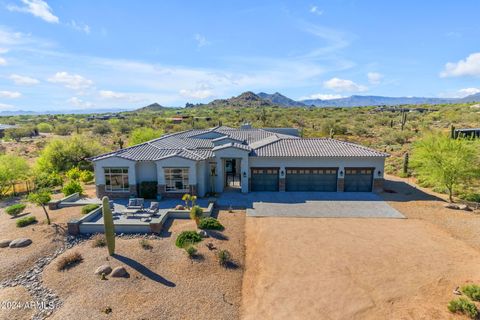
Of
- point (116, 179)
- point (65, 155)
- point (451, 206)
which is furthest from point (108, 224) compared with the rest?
point (65, 155)

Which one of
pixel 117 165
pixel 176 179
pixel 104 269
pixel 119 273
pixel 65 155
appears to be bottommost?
pixel 119 273

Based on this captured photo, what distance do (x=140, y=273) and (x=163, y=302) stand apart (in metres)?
2.61

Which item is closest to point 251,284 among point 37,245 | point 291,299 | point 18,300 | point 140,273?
point 291,299

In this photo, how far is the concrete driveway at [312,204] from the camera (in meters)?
21.9

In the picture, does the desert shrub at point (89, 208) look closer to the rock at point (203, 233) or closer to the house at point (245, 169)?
the house at point (245, 169)

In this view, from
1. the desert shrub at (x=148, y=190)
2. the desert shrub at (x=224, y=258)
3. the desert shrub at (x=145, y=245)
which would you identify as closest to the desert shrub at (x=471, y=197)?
the desert shrub at (x=224, y=258)

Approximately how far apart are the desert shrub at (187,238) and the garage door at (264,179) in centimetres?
1088

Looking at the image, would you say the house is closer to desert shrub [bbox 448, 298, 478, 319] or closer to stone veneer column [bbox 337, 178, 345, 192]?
stone veneer column [bbox 337, 178, 345, 192]

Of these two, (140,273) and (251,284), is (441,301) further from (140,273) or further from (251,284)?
(140,273)

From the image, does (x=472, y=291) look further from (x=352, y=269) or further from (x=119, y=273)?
(x=119, y=273)

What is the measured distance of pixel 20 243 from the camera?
16906 mm

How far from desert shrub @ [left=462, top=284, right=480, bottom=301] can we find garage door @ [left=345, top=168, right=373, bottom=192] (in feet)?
49.2

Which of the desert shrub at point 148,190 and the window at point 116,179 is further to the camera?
the window at point 116,179

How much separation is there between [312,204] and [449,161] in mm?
11718
